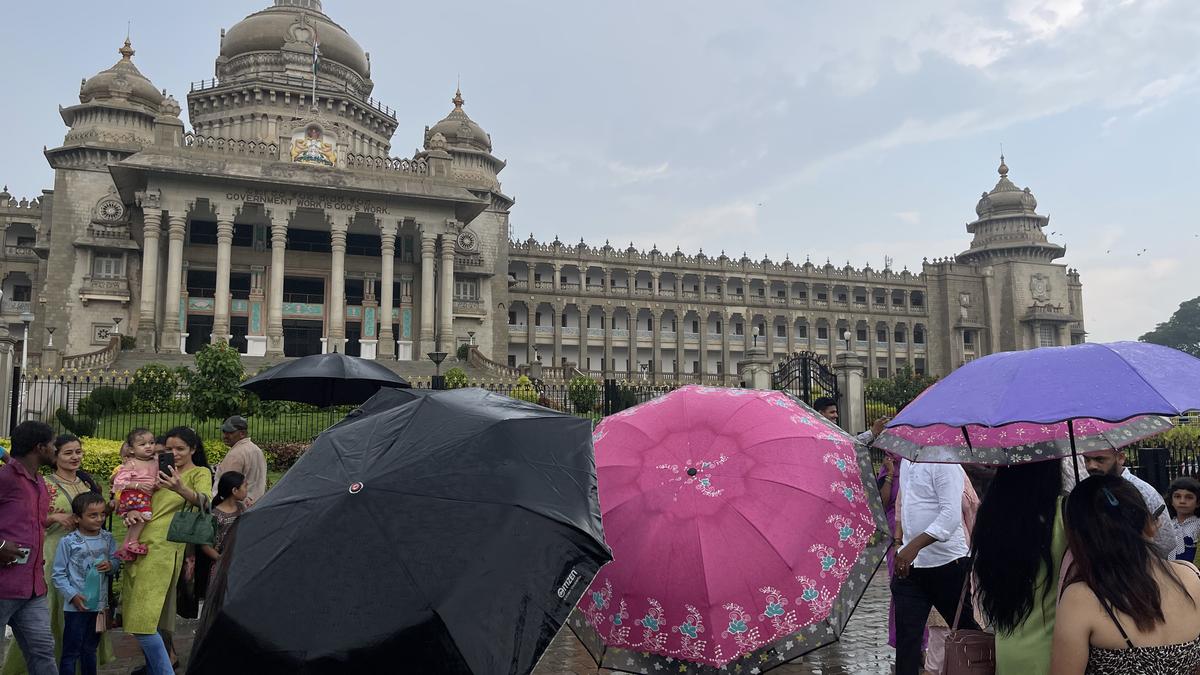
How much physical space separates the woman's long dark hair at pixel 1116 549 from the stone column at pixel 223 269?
103 feet

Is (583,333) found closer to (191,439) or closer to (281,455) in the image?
(281,455)

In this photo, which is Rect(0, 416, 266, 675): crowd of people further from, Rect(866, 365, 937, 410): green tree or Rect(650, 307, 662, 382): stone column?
Rect(650, 307, 662, 382): stone column

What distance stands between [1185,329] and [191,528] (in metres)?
91.7

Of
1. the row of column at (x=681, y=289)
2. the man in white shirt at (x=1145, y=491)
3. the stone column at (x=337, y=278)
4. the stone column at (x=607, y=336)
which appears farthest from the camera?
the stone column at (x=607, y=336)

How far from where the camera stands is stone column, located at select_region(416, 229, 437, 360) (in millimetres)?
32719

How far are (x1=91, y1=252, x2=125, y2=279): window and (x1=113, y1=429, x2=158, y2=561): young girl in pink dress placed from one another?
33.5m

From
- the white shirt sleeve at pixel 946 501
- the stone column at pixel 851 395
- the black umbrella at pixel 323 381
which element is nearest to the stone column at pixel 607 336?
the stone column at pixel 851 395

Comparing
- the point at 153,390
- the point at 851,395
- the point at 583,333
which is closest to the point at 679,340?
the point at 583,333

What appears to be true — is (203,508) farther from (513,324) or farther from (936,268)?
(936,268)

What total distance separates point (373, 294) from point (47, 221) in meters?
17.7

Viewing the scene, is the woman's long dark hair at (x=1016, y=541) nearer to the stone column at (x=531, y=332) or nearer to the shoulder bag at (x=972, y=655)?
the shoulder bag at (x=972, y=655)

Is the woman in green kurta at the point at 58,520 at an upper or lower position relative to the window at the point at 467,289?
lower

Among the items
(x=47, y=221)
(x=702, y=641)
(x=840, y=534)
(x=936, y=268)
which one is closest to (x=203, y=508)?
(x=702, y=641)

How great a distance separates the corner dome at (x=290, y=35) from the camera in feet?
128
